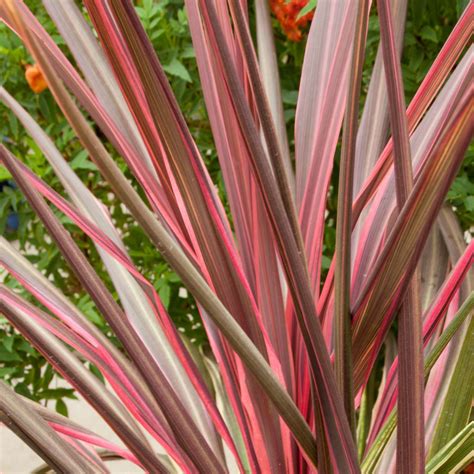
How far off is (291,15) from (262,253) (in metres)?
0.36

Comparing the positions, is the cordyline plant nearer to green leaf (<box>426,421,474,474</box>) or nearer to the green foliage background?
green leaf (<box>426,421,474,474</box>)

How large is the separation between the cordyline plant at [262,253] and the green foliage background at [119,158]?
202 mm

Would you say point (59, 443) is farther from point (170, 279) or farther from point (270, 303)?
point (170, 279)

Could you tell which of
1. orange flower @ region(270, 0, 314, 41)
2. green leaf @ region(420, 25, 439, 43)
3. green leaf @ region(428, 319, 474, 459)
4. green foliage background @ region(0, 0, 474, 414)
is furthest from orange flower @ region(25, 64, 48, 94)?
green leaf @ region(428, 319, 474, 459)

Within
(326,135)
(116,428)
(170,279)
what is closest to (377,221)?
(326,135)

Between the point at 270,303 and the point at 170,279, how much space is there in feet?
1.11

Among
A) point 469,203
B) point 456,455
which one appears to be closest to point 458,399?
point 456,455

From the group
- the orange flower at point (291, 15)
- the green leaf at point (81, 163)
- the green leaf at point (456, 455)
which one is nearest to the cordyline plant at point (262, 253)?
the green leaf at point (456, 455)

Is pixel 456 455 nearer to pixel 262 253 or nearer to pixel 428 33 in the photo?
pixel 262 253

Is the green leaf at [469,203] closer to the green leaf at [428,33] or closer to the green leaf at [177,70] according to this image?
the green leaf at [428,33]

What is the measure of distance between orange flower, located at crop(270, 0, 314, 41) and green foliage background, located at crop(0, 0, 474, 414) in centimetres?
6

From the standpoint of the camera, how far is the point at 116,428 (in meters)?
0.33

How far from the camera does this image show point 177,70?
74 cm

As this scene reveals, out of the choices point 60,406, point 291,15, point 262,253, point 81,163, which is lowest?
point 60,406
